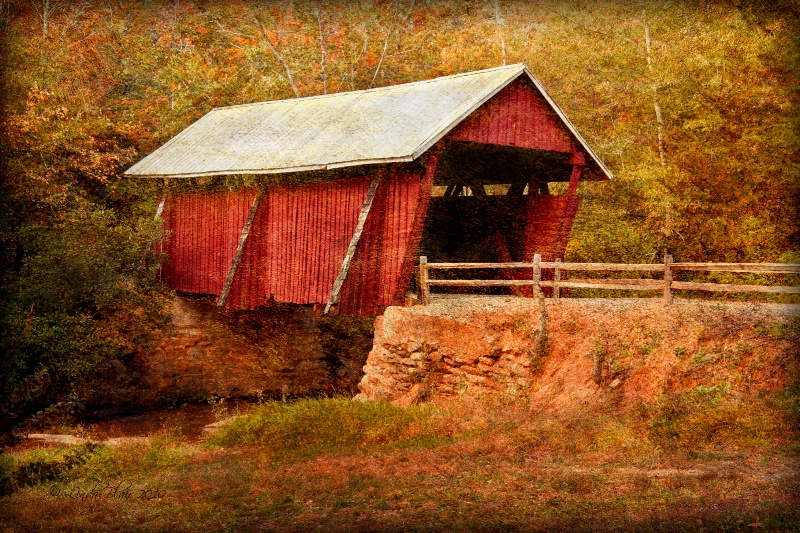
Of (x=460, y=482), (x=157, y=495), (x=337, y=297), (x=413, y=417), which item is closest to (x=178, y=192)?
(x=337, y=297)

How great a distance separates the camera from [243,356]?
20.8m

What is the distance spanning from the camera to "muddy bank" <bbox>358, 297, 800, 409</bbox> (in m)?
11.6

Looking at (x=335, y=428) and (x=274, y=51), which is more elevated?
(x=274, y=51)

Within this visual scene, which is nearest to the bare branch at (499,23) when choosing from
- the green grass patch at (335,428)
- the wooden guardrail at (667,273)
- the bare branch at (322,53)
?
the bare branch at (322,53)

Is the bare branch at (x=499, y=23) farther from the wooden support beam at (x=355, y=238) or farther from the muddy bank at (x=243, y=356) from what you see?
the wooden support beam at (x=355, y=238)

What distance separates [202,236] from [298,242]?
3332 mm

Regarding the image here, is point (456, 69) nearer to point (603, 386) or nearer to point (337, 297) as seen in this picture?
point (337, 297)

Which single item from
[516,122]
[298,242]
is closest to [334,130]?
[298,242]

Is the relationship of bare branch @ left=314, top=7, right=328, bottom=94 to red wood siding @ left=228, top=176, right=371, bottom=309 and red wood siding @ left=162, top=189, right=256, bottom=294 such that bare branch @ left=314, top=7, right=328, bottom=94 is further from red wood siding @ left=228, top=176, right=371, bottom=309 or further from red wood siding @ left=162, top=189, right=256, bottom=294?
red wood siding @ left=228, top=176, right=371, bottom=309

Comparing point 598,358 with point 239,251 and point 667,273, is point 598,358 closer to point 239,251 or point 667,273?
point 667,273

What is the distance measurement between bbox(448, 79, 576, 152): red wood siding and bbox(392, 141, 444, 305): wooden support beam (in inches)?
22.3

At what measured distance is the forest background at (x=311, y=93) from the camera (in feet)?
51.4

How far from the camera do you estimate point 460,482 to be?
938 centimetres

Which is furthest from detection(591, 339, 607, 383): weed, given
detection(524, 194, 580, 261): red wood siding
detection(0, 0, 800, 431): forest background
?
detection(0, 0, 800, 431): forest background
